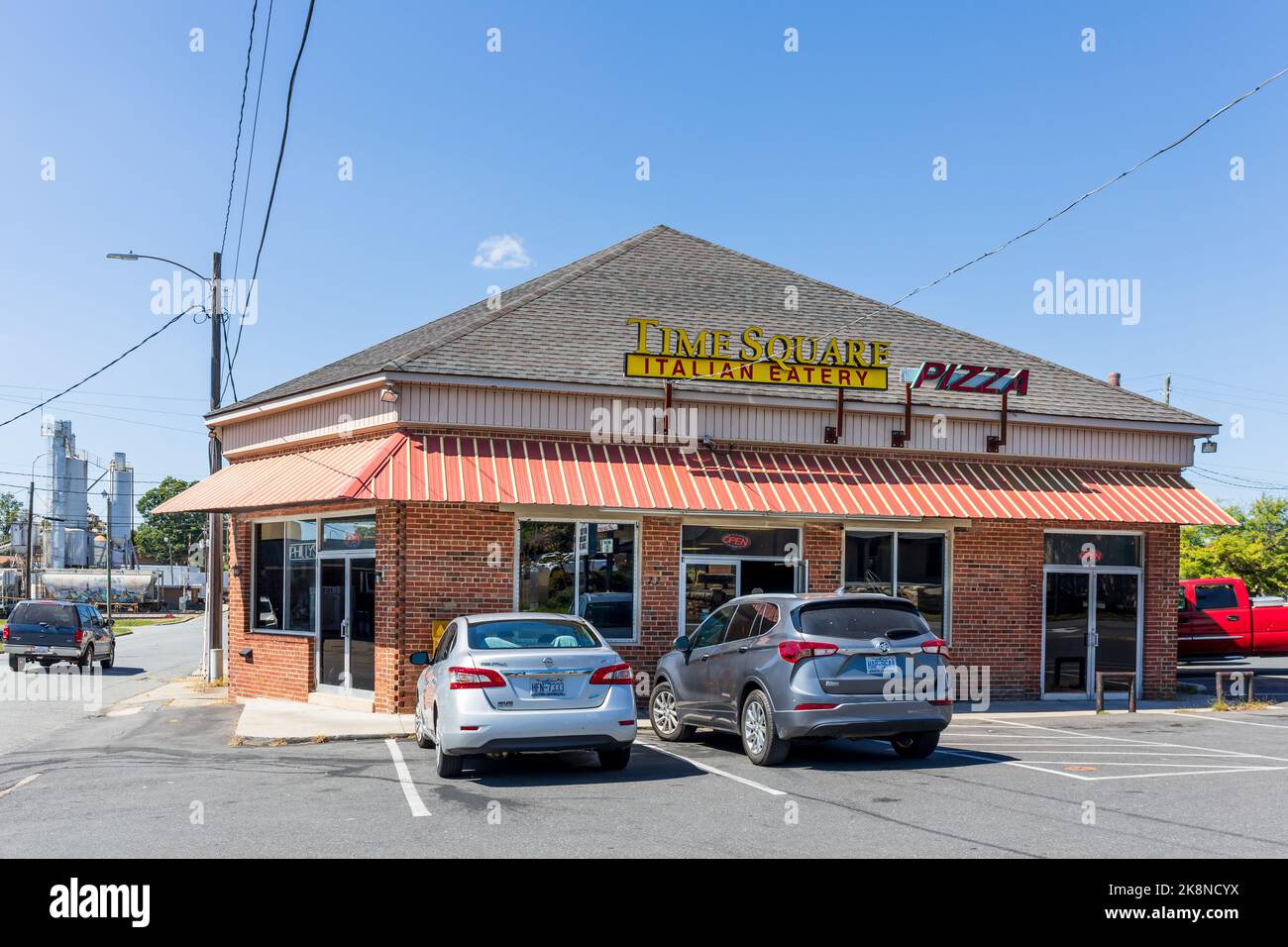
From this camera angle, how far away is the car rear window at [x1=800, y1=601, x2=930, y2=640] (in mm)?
11148

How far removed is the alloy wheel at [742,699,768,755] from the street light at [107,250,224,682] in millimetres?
14764

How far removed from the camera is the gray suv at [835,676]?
35.8ft

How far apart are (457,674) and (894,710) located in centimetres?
415

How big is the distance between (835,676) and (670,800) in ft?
7.57

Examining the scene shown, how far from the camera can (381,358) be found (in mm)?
18531

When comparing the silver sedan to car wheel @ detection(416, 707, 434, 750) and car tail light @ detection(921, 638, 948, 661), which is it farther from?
car tail light @ detection(921, 638, 948, 661)

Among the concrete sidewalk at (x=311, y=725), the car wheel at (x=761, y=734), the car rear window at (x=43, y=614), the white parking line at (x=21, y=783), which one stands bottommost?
the car rear window at (x=43, y=614)

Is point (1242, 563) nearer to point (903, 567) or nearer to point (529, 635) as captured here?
point (903, 567)

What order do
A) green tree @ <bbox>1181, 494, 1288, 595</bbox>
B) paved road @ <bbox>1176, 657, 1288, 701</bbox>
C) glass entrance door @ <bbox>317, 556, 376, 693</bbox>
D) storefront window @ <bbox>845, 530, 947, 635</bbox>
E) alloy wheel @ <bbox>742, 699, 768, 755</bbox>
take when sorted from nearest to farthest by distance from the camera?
1. alloy wheel @ <bbox>742, 699, 768, 755</bbox>
2. glass entrance door @ <bbox>317, 556, 376, 693</bbox>
3. storefront window @ <bbox>845, 530, 947, 635</bbox>
4. paved road @ <bbox>1176, 657, 1288, 701</bbox>
5. green tree @ <bbox>1181, 494, 1288, 595</bbox>

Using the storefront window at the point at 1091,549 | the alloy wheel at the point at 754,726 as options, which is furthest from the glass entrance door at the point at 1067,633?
the alloy wheel at the point at 754,726

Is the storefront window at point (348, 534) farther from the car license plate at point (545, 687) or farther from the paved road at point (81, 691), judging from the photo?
the car license plate at point (545, 687)

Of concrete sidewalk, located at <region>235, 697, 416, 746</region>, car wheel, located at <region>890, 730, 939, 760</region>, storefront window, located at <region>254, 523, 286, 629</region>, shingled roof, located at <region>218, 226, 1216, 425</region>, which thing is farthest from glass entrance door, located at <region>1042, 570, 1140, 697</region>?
storefront window, located at <region>254, 523, 286, 629</region>

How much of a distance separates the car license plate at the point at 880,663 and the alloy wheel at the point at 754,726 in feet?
3.73
